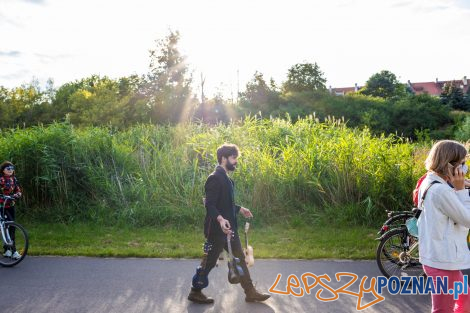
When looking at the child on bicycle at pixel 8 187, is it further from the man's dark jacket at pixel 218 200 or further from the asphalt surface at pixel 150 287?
the man's dark jacket at pixel 218 200

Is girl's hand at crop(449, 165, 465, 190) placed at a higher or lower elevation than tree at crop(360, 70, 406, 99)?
lower

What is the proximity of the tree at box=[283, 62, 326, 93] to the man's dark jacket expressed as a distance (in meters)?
44.5

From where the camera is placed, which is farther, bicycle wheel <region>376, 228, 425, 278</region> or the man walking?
bicycle wheel <region>376, 228, 425, 278</region>

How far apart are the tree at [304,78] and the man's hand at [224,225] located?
147 ft

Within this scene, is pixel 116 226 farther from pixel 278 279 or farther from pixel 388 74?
pixel 388 74

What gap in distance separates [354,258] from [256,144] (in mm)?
5220

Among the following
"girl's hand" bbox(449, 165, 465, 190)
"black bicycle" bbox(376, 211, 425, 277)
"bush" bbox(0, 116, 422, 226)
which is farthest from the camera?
"bush" bbox(0, 116, 422, 226)

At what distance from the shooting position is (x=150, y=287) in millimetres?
6207

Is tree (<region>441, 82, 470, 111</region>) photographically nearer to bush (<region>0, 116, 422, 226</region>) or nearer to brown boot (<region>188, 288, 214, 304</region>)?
bush (<region>0, 116, 422, 226</region>)

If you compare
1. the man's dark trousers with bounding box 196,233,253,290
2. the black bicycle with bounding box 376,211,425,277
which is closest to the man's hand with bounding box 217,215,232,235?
the man's dark trousers with bounding box 196,233,253,290

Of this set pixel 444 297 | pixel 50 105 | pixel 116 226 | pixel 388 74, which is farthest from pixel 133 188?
pixel 388 74

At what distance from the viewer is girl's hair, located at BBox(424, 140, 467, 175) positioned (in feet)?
11.3

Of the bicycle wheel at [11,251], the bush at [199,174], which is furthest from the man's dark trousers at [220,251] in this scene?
the bush at [199,174]

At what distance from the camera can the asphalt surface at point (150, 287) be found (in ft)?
17.8
